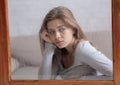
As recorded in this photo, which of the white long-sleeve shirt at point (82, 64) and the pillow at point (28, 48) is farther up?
the pillow at point (28, 48)

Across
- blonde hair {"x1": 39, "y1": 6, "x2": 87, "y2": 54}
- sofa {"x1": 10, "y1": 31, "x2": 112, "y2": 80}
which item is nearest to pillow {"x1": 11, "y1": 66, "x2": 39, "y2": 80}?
sofa {"x1": 10, "y1": 31, "x2": 112, "y2": 80}

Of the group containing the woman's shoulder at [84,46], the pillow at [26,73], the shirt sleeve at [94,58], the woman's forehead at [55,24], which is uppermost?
the woman's forehead at [55,24]

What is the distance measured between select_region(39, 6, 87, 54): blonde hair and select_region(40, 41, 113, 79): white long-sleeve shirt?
0.09 ft

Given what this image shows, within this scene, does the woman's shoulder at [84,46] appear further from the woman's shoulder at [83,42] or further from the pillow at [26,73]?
the pillow at [26,73]

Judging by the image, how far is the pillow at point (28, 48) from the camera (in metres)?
0.63

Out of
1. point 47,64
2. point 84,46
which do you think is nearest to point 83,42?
point 84,46

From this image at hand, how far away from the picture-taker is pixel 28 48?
2.09ft

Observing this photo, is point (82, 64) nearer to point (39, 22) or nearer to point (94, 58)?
point (94, 58)

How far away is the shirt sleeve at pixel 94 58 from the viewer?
61 cm

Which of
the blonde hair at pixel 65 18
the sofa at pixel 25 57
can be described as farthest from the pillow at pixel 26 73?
the blonde hair at pixel 65 18

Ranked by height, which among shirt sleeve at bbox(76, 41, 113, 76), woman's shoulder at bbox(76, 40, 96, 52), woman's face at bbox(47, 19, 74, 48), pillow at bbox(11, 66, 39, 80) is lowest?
pillow at bbox(11, 66, 39, 80)

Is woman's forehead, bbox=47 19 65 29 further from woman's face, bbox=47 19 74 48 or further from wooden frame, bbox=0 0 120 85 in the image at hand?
wooden frame, bbox=0 0 120 85

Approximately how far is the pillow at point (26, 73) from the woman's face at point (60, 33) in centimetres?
9

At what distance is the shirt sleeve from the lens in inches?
24.0
